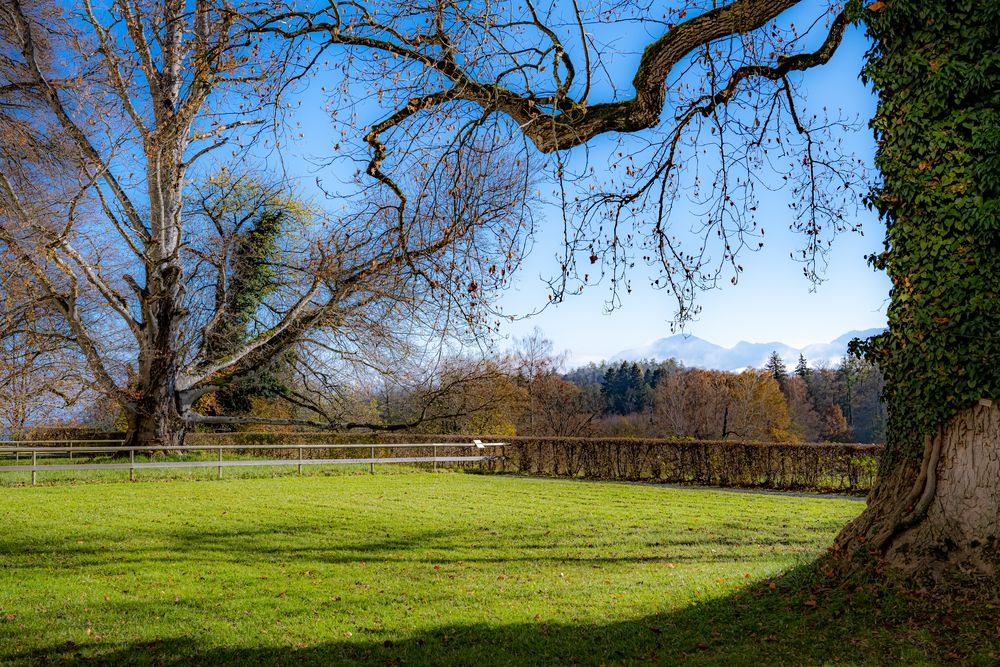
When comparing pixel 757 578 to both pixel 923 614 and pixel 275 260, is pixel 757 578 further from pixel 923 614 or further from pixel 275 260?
pixel 275 260

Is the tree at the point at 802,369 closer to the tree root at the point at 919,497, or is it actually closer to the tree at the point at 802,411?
the tree at the point at 802,411

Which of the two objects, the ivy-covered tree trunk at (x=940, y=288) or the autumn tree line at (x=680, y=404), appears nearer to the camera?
the ivy-covered tree trunk at (x=940, y=288)

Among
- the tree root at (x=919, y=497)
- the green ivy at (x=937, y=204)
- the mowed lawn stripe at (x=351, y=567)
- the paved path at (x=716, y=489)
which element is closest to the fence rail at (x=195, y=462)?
the mowed lawn stripe at (x=351, y=567)

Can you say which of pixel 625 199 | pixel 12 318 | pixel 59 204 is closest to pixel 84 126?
pixel 59 204

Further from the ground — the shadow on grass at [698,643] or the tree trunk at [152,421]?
the tree trunk at [152,421]

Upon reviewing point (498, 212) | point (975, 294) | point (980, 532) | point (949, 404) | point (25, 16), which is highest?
point (25, 16)

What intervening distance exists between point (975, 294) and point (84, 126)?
18.5 meters

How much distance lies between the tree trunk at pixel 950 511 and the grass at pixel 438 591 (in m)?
0.37

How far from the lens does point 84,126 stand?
Result: 56.0 feet

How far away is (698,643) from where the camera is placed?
201 inches

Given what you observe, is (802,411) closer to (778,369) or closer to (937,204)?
(778,369)

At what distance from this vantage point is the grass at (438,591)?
4.93 meters

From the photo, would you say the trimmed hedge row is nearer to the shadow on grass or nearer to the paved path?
the paved path

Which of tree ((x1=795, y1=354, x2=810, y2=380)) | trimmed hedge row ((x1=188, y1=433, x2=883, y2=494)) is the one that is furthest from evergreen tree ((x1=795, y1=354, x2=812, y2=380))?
trimmed hedge row ((x1=188, y1=433, x2=883, y2=494))
